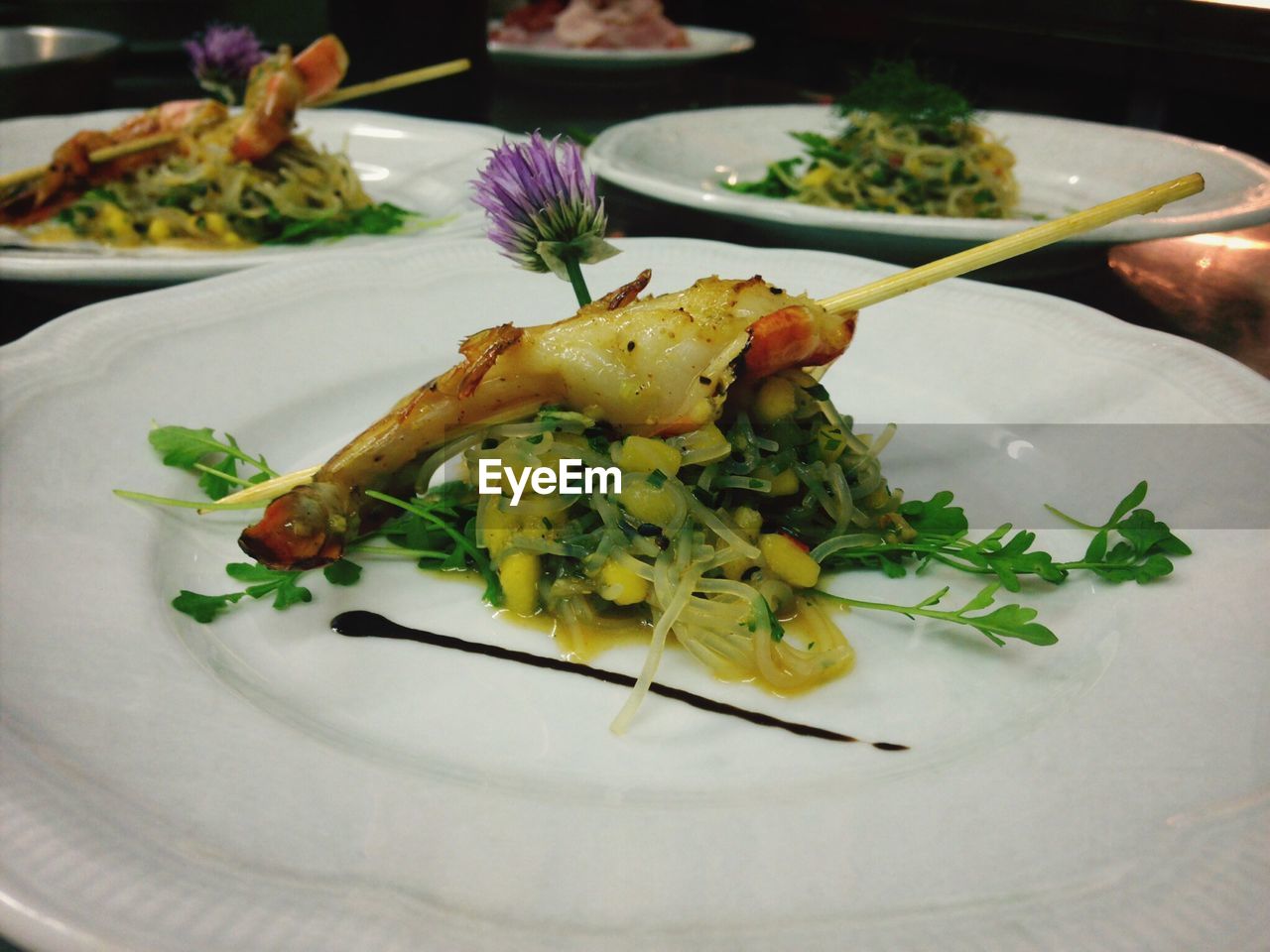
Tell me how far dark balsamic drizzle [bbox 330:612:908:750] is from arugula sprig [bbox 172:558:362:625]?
11cm

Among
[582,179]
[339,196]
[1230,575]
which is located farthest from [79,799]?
[339,196]

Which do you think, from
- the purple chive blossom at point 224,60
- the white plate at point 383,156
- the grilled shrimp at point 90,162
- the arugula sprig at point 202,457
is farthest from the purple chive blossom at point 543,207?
the purple chive blossom at point 224,60

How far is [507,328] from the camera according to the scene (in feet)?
6.70

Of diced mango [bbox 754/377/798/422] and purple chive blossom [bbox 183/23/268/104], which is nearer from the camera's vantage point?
diced mango [bbox 754/377/798/422]

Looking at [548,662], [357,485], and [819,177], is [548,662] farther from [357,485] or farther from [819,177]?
[819,177]

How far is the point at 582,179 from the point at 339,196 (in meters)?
2.76

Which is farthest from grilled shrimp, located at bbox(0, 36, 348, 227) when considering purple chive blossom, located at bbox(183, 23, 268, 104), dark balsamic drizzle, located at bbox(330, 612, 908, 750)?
dark balsamic drizzle, located at bbox(330, 612, 908, 750)

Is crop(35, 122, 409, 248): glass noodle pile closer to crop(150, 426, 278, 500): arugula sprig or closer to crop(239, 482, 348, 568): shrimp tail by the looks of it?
crop(150, 426, 278, 500): arugula sprig

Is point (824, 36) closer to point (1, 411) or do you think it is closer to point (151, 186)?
point (151, 186)

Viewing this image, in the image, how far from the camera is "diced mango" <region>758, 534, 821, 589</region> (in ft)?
6.58

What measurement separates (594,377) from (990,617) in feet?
2.98

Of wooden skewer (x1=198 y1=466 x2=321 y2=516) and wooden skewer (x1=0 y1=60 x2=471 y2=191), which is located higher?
wooden skewer (x1=0 y1=60 x2=471 y2=191)

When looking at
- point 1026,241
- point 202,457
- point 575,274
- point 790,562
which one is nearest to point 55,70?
point 202,457

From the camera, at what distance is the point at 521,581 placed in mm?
1991
